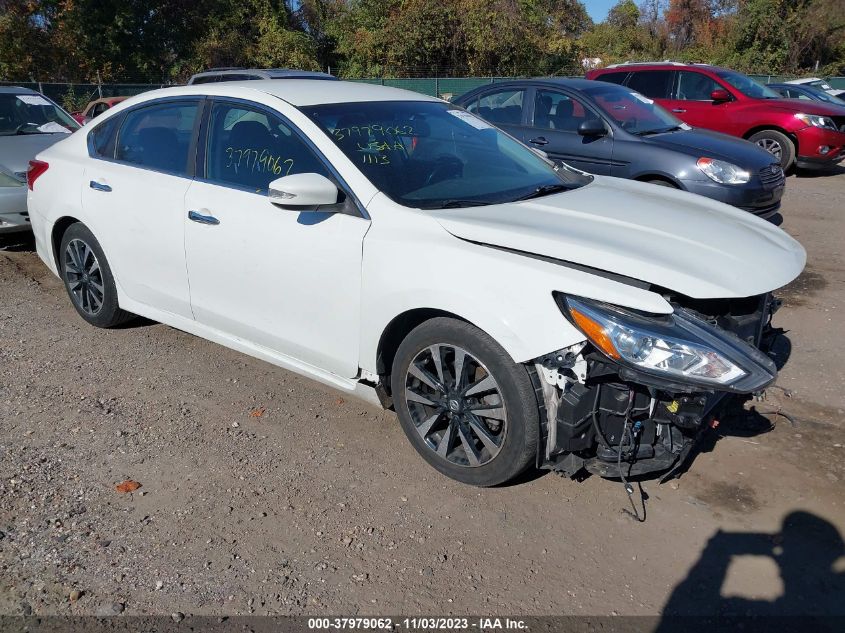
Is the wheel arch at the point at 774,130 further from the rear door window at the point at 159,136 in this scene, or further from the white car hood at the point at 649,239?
the rear door window at the point at 159,136

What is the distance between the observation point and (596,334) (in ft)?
9.39

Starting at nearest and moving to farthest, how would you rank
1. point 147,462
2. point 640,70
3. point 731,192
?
point 147,462, point 731,192, point 640,70

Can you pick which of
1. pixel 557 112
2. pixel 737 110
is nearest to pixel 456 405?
pixel 557 112

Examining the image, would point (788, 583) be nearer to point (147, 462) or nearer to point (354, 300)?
point (354, 300)

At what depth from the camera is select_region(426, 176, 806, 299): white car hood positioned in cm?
299

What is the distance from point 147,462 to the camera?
145 inches

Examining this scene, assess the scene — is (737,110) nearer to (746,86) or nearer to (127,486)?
(746,86)

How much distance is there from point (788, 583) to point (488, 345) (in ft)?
4.78

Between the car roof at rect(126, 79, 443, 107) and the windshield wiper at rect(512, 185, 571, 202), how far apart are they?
103 centimetres

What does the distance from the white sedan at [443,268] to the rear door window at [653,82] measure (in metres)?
7.90

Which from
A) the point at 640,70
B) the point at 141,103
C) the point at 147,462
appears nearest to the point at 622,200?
the point at 147,462

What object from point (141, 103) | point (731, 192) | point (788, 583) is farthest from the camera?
point (731, 192)

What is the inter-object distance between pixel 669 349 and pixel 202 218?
2.59 metres

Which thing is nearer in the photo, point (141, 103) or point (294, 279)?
point (294, 279)
